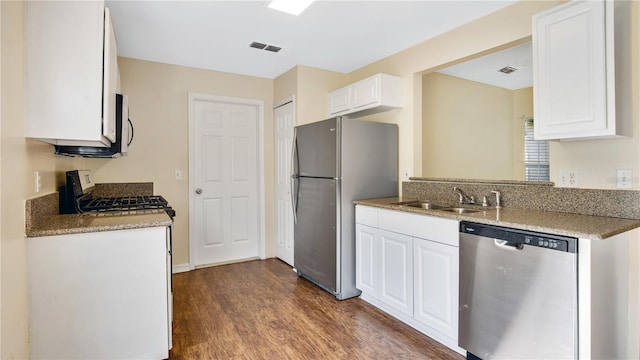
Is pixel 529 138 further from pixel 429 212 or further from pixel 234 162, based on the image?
pixel 234 162

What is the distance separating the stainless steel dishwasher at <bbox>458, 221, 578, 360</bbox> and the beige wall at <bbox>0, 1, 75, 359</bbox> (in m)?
2.30

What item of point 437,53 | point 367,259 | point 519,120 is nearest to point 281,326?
point 367,259

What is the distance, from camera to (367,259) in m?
2.85

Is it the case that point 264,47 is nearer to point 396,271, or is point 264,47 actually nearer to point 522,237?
point 396,271

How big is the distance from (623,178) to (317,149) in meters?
2.23

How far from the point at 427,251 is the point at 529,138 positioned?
129 inches

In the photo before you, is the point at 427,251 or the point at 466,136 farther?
the point at 466,136

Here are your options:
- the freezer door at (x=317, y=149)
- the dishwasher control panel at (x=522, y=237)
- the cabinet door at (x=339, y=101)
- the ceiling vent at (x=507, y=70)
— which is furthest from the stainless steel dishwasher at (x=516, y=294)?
the ceiling vent at (x=507, y=70)

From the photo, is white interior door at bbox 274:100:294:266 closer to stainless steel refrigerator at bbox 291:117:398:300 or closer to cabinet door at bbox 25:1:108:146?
stainless steel refrigerator at bbox 291:117:398:300

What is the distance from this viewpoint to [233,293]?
3.16m

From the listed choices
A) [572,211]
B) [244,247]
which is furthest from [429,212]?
[244,247]

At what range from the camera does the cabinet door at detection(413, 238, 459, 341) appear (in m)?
2.11

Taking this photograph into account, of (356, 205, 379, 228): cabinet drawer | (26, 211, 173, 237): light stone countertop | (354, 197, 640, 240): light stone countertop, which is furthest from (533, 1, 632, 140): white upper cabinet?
(26, 211, 173, 237): light stone countertop

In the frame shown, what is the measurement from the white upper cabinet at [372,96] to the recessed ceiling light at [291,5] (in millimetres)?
1037
